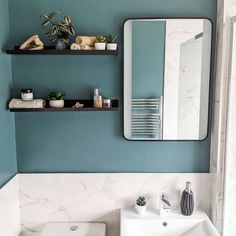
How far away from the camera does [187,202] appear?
1926mm

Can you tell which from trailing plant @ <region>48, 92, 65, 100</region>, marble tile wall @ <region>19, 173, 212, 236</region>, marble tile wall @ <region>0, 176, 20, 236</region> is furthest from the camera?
marble tile wall @ <region>19, 173, 212, 236</region>

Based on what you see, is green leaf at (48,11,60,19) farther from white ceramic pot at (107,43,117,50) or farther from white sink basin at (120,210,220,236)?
white sink basin at (120,210,220,236)

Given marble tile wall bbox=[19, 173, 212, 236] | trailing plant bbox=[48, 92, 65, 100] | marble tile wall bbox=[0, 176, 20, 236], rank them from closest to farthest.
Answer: marble tile wall bbox=[0, 176, 20, 236]
trailing plant bbox=[48, 92, 65, 100]
marble tile wall bbox=[19, 173, 212, 236]

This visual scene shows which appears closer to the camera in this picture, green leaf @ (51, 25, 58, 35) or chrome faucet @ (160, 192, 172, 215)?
green leaf @ (51, 25, 58, 35)

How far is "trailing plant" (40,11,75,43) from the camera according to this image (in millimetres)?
1781

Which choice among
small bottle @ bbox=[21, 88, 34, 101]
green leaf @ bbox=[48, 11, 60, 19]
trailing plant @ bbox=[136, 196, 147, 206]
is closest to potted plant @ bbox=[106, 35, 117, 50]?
green leaf @ bbox=[48, 11, 60, 19]

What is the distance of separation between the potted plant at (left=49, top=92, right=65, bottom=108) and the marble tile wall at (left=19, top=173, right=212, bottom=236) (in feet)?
1.62

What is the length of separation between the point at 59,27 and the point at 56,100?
0.44m

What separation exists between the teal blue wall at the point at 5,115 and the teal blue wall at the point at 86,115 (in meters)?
0.05

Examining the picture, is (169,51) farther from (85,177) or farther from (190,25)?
(85,177)

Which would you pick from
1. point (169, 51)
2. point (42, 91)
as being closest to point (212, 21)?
point (169, 51)

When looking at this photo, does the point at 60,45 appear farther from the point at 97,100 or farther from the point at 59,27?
the point at 97,100

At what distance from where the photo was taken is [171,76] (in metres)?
1.92

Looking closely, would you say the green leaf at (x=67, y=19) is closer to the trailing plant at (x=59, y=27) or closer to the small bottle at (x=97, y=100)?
the trailing plant at (x=59, y=27)
